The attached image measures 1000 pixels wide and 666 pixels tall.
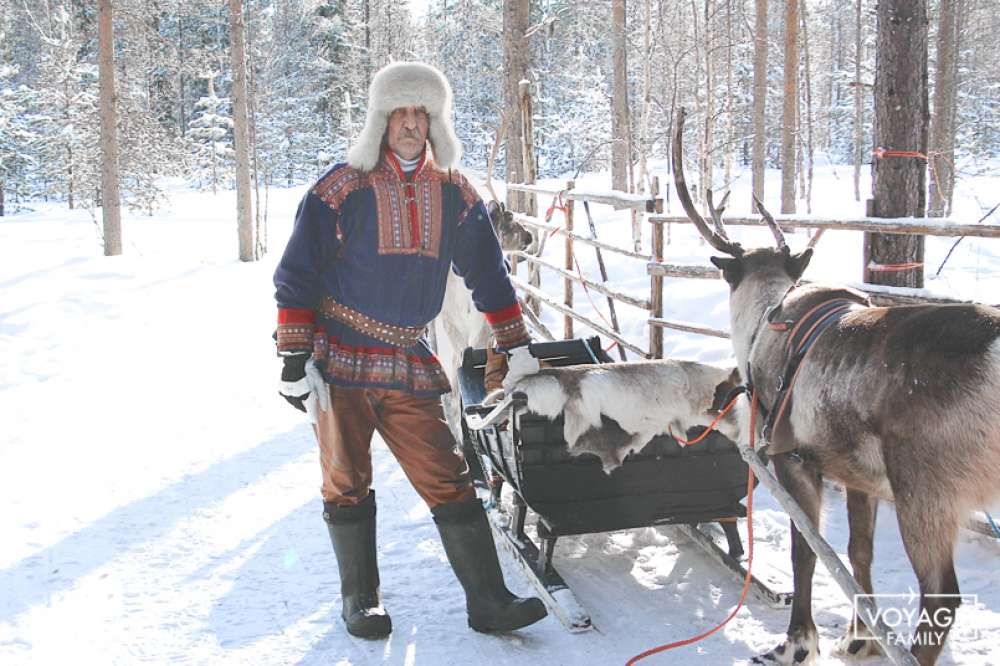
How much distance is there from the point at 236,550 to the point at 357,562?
1097 millimetres

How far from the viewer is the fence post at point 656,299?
5430 millimetres

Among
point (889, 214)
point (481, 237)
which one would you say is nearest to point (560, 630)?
point (481, 237)

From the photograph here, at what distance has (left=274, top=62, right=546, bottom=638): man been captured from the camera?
116 inches

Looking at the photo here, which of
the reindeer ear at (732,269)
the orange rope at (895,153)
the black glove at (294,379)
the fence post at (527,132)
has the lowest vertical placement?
the black glove at (294,379)

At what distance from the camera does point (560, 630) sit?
3.00 m

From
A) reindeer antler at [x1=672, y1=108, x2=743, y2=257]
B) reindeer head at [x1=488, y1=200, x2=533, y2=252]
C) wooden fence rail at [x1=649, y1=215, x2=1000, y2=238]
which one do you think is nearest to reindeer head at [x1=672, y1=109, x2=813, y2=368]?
reindeer antler at [x1=672, y1=108, x2=743, y2=257]

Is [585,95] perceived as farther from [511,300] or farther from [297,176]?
[511,300]

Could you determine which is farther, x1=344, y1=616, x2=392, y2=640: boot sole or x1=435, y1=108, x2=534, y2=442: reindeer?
x1=435, y1=108, x2=534, y2=442: reindeer

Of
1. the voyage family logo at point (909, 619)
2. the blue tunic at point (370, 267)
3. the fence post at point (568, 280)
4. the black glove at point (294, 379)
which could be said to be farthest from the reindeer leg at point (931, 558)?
the fence post at point (568, 280)

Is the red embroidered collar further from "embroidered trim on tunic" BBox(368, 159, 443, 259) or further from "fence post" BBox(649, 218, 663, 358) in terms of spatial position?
"fence post" BBox(649, 218, 663, 358)

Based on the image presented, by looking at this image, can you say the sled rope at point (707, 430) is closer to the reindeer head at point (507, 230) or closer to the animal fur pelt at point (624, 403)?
Answer: the animal fur pelt at point (624, 403)

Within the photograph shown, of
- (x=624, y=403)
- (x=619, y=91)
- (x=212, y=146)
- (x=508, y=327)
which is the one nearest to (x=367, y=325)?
(x=508, y=327)

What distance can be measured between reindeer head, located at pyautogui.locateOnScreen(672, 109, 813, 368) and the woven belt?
111cm

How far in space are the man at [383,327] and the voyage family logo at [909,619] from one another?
3.75 feet
